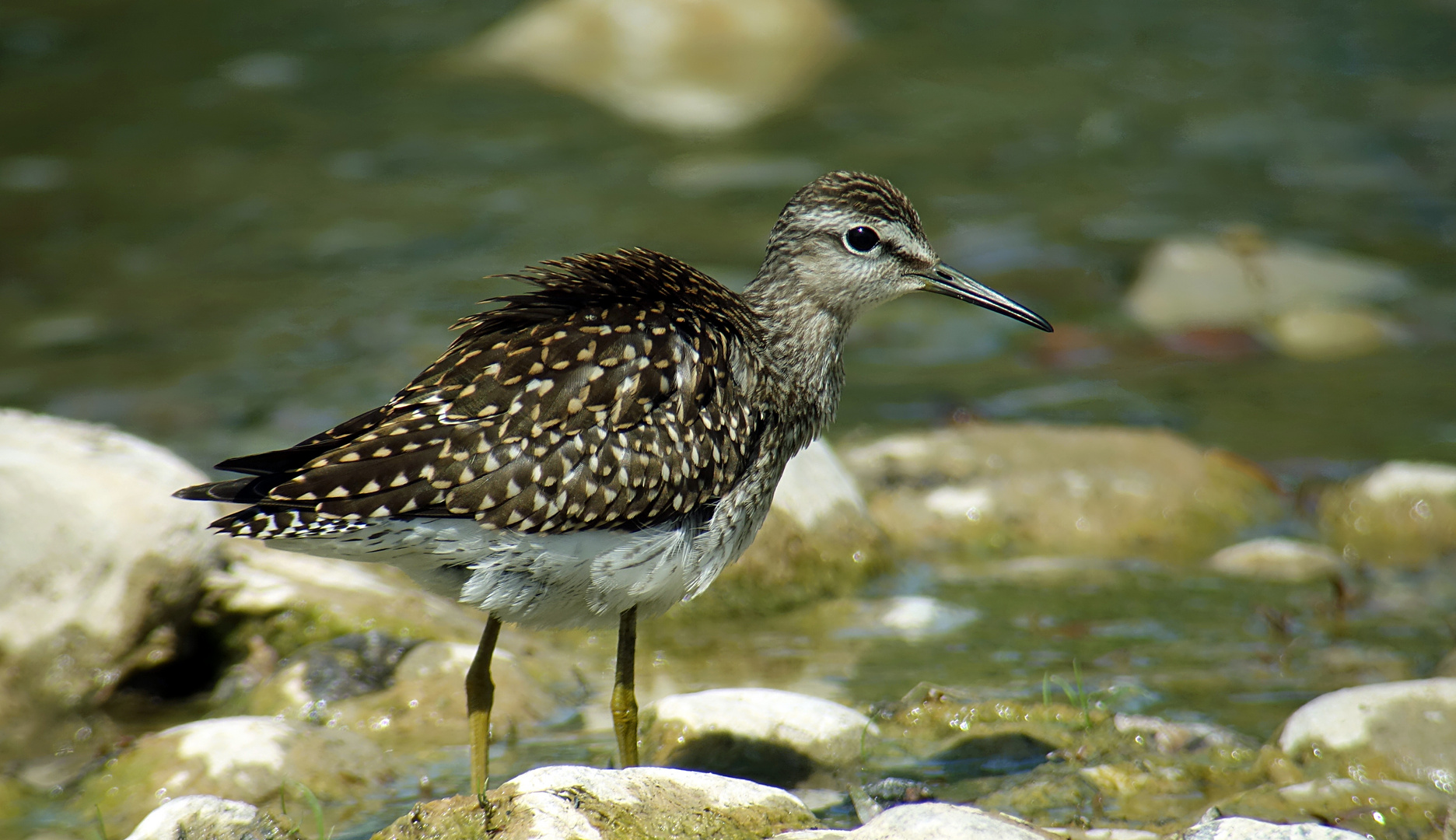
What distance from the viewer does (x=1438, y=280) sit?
12.4 m

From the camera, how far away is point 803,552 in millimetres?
7395

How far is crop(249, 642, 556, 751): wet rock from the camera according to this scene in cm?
595

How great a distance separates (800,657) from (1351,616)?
261 cm

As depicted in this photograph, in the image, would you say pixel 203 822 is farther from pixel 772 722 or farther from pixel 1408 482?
pixel 1408 482

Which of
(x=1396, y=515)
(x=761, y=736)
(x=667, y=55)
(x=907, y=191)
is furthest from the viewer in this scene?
(x=667, y=55)

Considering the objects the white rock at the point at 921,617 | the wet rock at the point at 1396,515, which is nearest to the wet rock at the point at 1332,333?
the wet rock at the point at 1396,515

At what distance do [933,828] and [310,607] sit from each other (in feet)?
11.0

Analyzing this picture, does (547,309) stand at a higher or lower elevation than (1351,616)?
higher

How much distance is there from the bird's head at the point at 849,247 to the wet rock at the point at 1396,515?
317 centimetres

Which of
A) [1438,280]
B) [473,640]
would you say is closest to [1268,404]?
[1438,280]

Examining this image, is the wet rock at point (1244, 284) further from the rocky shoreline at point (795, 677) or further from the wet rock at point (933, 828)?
the wet rock at point (933, 828)

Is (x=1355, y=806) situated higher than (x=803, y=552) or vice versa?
(x=803, y=552)

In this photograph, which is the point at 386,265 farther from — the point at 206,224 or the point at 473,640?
the point at 473,640

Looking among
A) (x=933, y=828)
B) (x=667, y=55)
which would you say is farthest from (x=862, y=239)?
(x=667, y=55)
